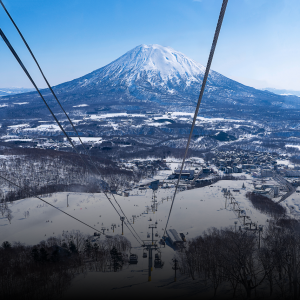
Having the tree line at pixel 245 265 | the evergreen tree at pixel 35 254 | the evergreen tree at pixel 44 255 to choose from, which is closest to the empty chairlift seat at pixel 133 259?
the tree line at pixel 245 265

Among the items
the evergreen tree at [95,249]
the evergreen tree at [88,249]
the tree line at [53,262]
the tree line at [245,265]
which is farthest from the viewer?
the evergreen tree at [88,249]

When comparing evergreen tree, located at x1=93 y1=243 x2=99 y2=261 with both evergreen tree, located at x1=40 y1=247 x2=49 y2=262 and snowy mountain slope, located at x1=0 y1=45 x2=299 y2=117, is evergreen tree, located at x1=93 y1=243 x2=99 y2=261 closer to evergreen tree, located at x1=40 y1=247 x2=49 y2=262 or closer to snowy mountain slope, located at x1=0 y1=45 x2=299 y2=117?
evergreen tree, located at x1=40 y1=247 x2=49 y2=262

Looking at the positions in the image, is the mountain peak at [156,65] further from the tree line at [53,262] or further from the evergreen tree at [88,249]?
the evergreen tree at [88,249]

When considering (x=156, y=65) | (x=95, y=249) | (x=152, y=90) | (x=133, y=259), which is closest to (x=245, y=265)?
(x=133, y=259)

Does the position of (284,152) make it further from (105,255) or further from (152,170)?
(105,255)

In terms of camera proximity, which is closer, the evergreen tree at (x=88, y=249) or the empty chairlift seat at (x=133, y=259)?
the empty chairlift seat at (x=133, y=259)

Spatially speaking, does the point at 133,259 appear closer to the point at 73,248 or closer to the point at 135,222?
the point at 73,248

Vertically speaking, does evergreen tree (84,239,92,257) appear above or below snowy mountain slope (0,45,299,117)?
below

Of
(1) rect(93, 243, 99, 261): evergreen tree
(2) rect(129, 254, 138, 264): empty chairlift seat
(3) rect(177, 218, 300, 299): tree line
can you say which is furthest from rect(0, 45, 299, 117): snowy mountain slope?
(3) rect(177, 218, 300, 299): tree line
